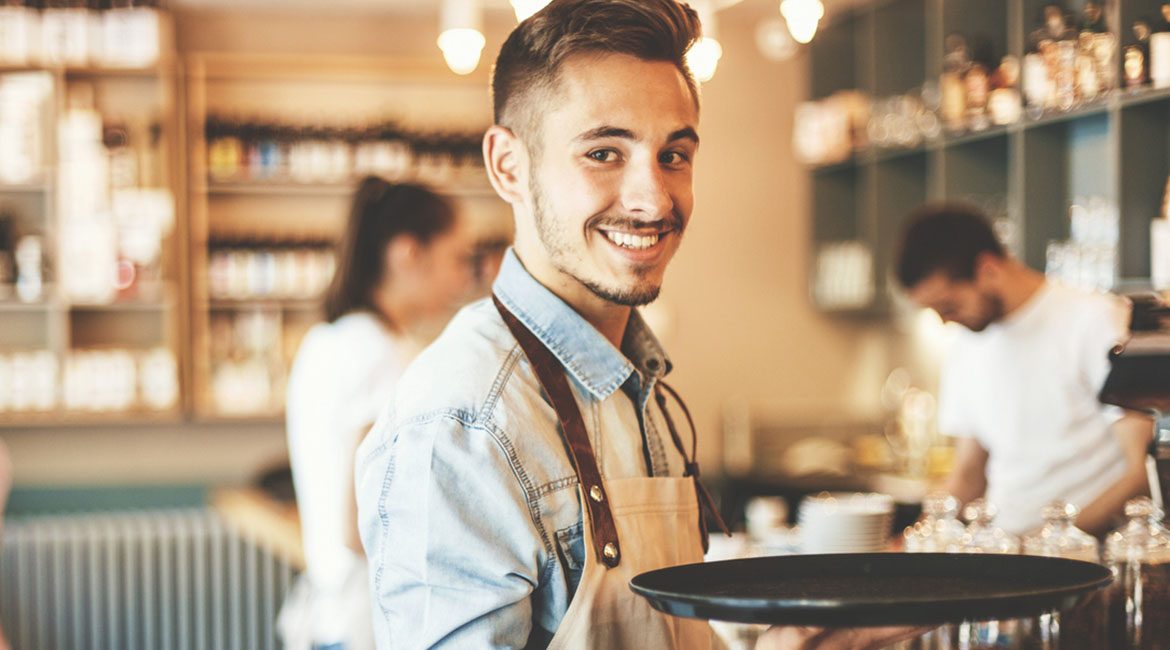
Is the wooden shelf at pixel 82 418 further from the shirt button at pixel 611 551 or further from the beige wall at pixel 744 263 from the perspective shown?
Answer: the shirt button at pixel 611 551

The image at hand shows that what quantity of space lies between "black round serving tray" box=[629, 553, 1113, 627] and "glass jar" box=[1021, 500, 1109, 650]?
1.45 feet

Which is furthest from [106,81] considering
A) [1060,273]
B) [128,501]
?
[1060,273]

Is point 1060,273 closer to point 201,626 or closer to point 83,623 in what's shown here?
point 201,626

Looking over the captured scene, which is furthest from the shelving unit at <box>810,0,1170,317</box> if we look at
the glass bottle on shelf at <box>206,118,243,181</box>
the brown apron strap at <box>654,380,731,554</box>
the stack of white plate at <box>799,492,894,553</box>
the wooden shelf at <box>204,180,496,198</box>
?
the glass bottle on shelf at <box>206,118,243,181</box>

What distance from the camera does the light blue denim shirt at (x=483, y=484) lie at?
1258mm

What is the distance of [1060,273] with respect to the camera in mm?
3998

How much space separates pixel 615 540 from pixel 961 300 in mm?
2262

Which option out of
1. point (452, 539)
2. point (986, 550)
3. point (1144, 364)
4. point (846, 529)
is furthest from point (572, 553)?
point (846, 529)

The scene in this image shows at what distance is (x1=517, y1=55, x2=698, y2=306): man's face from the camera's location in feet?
4.61

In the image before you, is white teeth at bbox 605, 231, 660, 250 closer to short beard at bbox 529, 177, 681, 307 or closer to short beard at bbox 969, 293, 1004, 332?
short beard at bbox 529, 177, 681, 307

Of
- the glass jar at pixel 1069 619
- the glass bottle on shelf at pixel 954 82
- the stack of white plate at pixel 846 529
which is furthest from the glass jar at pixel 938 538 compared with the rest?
the glass bottle on shelf at pixel 954 82

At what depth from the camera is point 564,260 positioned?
1.44m

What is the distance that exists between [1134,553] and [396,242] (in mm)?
1745

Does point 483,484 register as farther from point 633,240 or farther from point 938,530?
point 938,530
